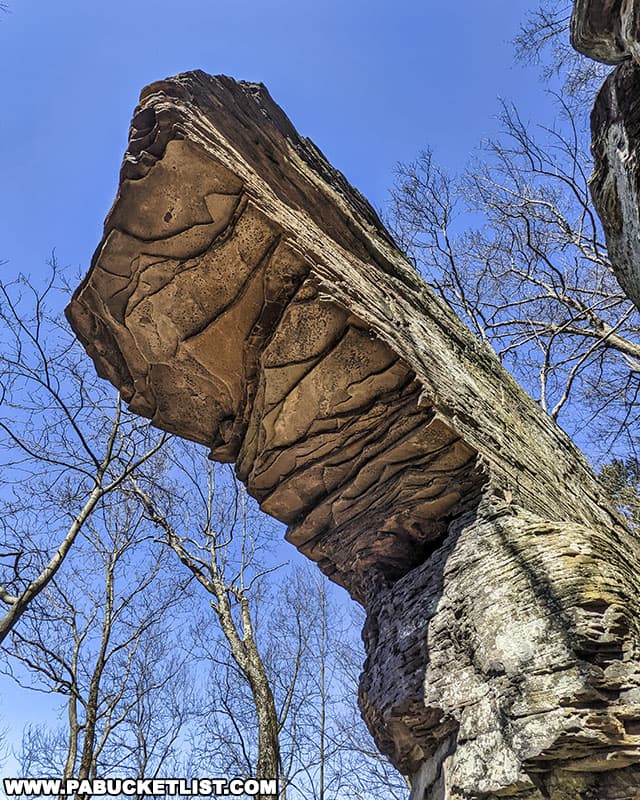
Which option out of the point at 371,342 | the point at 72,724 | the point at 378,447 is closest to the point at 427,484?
the point at 378,447

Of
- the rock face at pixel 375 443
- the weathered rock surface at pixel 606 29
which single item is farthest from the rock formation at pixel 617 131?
the rock face at pixel 375 443

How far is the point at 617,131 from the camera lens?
9.35 feet

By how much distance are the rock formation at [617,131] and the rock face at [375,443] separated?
1026 millimetres

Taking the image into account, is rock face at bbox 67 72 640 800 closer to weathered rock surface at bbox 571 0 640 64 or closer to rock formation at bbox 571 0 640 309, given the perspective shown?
rock formation at bbox 571 0 640 309

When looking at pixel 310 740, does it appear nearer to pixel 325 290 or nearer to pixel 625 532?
pixel 625 532

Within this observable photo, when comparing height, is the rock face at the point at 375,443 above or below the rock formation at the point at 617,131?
below

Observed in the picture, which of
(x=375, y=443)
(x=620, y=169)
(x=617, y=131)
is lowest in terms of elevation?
(x=375, y=443)

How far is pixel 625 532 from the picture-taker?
135 inches

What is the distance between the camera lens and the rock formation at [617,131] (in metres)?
2.66

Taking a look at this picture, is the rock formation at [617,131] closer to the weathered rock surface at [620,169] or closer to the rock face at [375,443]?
the weathered rock surface at [620,169]

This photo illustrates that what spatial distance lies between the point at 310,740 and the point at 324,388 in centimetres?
1196

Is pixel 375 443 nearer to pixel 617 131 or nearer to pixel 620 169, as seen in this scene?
pixel 620 169

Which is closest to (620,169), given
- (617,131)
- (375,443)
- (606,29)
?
(617,131)

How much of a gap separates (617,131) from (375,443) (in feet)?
6.82
